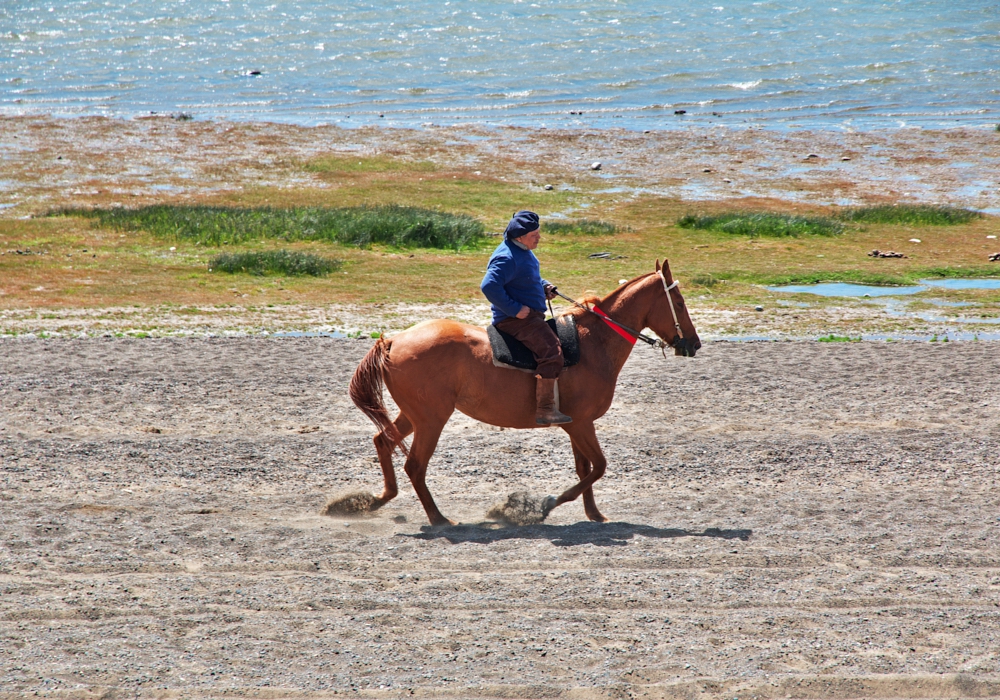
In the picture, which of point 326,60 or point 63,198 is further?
point 326,60

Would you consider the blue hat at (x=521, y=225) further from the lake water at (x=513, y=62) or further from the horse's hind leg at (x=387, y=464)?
the lake water at (x=513, y=62)

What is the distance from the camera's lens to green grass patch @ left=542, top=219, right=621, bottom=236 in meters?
22.9

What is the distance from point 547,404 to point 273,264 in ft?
41.4

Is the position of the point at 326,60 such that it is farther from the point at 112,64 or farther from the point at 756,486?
the point at 756,486

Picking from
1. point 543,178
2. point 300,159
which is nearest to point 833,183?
point 543,178

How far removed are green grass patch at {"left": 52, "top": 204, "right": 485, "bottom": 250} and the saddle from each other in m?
13.7

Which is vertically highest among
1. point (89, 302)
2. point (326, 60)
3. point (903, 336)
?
point (326, 60)

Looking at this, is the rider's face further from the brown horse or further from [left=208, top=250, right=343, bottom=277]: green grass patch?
[left=208, top=250, right=343, bottom=277]: green grass patch

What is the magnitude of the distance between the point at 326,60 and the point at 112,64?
1667 centimetres

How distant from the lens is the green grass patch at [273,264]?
62.6 ft

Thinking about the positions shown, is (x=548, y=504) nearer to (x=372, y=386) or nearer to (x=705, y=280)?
(x=372, y=386)

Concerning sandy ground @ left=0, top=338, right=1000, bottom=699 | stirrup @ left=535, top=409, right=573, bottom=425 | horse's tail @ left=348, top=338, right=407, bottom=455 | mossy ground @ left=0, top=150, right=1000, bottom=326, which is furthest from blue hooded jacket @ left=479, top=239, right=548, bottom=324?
mossy ground @ left=0, top=150, right=1000, bottom=326

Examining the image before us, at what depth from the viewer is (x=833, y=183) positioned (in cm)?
3000

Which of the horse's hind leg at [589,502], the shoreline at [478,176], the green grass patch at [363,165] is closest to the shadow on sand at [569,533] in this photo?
the horse's hind leg at [589,502]
